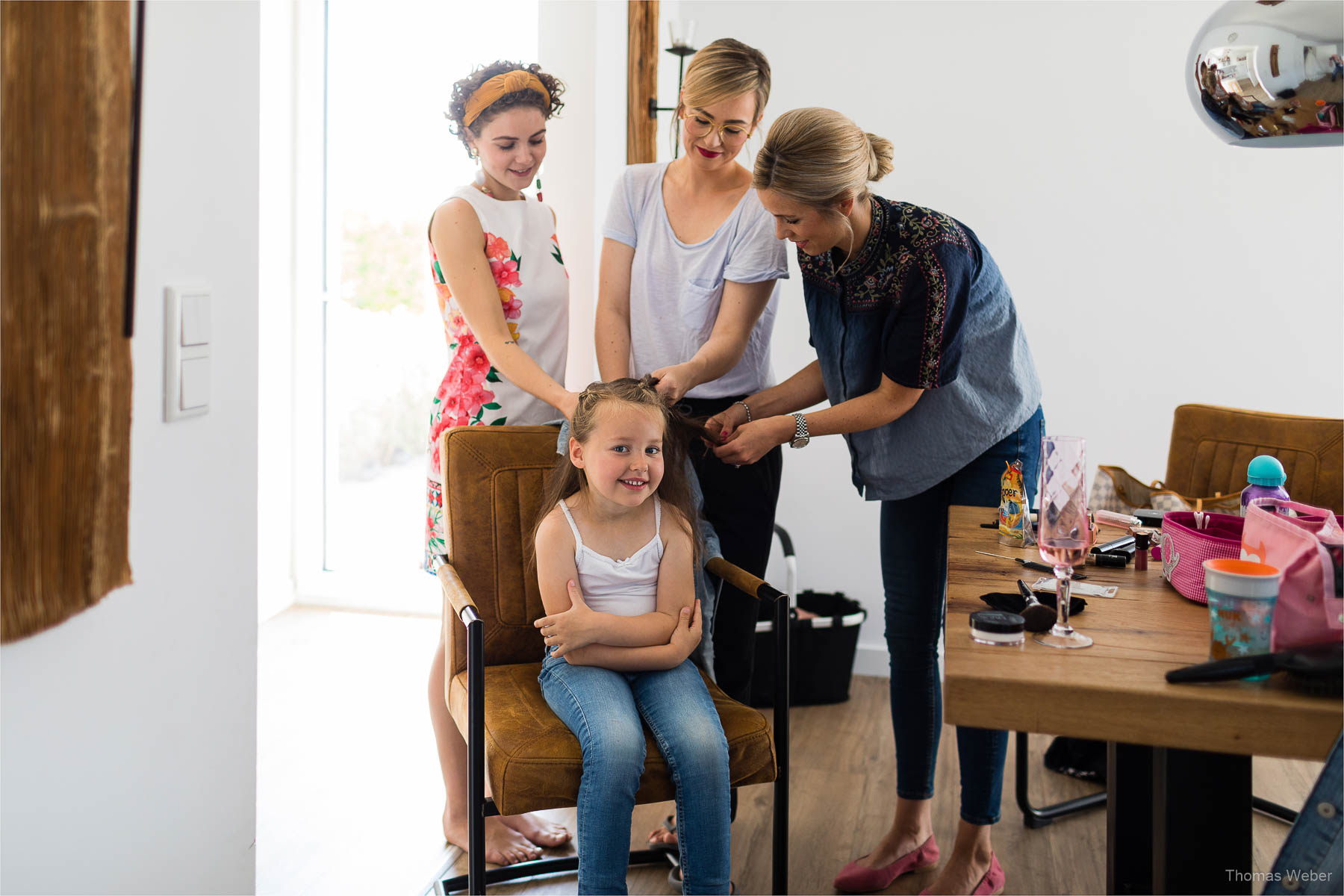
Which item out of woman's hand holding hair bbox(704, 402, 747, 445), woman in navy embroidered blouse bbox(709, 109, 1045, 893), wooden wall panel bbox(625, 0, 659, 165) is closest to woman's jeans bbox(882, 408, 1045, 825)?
woman in navy embroidered blouse bbox(709, 109, 1045, 893)

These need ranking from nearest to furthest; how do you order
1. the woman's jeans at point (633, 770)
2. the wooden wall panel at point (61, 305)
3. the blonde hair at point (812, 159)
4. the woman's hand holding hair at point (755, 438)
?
1. the wooden wall panel at point (61, 305)
2. the woman's jeans at point (633, 770)
3. the blonde hair at point (812, 159)
4. the woman's hand holding hair at point (755, 438)

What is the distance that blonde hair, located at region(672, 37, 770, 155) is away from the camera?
1984 millimetres

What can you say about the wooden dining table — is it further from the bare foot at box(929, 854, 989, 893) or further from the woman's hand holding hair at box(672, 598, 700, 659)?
the bare foot at box(929, 854, 989, 893)

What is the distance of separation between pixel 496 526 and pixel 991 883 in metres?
1.22

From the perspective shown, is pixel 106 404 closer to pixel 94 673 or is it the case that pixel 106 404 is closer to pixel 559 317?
pixel 94 673

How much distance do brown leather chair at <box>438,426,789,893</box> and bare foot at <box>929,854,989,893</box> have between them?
1.55ft

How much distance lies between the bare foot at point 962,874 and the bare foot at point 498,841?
0.85 metres

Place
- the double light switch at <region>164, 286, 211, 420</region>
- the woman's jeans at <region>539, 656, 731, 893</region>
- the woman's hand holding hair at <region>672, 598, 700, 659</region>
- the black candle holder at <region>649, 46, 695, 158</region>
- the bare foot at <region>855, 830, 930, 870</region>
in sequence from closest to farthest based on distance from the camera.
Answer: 1. the double light switch at <region>164, 286, 211, 420</region>
2. the woman's jeans at <region>539, 656, 731, 893</region>
3. the woman's hand holding hair at <region>672, 598, 700, 659</region>
4. the bare foot at <region>855, 830, 930, 870</region>
5. the black candle holder at <region>649, 46, 695, 158</region>

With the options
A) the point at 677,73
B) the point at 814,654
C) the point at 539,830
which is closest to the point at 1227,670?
the point at 539,830

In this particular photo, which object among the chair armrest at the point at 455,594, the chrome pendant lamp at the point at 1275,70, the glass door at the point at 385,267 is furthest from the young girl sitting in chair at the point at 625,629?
the glass door at the point at 385,267

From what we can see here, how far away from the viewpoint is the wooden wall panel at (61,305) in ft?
3.06

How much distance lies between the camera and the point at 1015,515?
1735 mm

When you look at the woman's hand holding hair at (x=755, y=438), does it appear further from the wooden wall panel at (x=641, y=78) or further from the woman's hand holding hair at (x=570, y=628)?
the wooden wall panel at (x=641, y=78)

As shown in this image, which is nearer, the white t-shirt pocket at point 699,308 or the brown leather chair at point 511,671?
the brown leather chair at point 511,671
